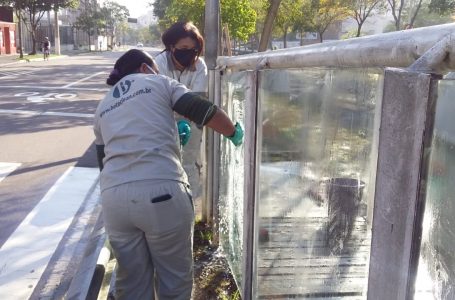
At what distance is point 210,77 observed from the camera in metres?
4.36

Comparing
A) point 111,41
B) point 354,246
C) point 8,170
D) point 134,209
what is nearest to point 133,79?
point 134,209

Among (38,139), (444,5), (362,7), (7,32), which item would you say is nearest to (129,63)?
(38,139)

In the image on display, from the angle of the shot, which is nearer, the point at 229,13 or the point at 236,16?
the point at 229,13

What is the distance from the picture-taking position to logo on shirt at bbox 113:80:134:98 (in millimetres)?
2666

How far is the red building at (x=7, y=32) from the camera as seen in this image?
39.8 meters

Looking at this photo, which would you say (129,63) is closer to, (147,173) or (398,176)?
(147,173)

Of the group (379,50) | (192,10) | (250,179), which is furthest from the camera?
(192,10)

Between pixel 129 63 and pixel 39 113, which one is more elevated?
pixel 129 63

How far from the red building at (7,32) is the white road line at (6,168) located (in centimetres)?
3573

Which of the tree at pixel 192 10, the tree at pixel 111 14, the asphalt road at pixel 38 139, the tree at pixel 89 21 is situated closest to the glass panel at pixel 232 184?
the asphalt road at pixel 38 139

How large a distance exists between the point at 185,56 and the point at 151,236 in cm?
148

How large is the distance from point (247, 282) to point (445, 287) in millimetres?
1817

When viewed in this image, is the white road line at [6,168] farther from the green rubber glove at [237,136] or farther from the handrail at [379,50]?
the handrail at [379,50]

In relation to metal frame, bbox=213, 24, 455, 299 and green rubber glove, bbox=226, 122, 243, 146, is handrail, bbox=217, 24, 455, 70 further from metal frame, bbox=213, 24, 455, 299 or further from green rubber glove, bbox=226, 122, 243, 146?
green rubber glove, bbox=226, 122, 243, 146
